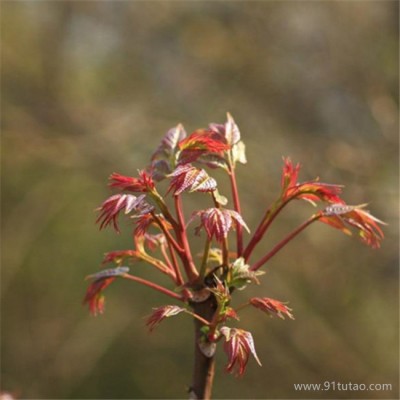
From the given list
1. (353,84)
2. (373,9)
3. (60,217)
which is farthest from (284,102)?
(60,217)

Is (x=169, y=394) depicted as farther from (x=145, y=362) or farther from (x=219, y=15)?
(x=219, y=15)

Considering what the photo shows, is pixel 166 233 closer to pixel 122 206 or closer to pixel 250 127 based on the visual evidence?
pixel 122 206

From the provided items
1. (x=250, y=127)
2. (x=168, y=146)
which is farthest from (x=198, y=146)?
(x=250, y=127)

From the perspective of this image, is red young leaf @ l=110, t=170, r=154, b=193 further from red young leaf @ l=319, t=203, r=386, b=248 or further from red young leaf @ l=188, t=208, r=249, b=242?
red young leaf @ l=319, t=203, r=386, b=248

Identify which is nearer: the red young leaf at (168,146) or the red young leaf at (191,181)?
the red young leaf at (191,181)

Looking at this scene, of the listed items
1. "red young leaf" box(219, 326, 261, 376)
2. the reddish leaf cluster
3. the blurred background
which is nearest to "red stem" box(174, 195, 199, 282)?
the reddish leaf cluster

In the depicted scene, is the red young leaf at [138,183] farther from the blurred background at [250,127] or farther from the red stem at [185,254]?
the blurred background at [250,127]

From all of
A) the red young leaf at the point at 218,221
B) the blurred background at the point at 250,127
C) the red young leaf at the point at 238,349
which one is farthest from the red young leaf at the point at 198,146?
the blurred background at the point at 250,127
